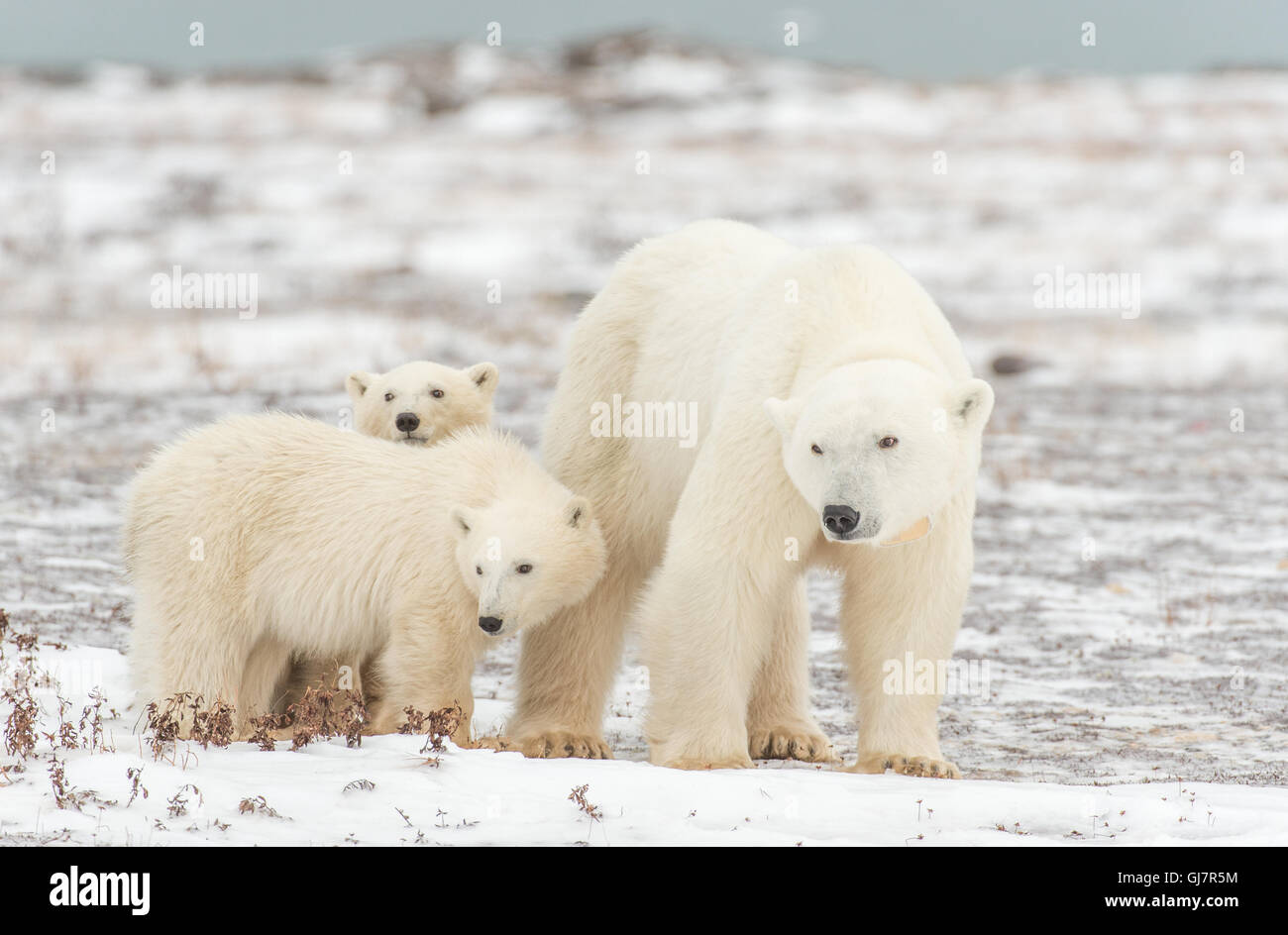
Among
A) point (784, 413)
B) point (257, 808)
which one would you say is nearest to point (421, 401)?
point (784, 413)

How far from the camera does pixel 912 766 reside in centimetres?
484

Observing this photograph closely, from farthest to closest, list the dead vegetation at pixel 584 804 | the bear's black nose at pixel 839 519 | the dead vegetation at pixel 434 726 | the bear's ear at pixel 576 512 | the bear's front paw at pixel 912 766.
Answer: the bear's ear at pixel 576 512 → the bear's front paw at pixel 912 766 → the dead vegetation at pixel 434 726 → the bear's black nose at pixel 839 519 → the dead vegetation at pixel 584 804

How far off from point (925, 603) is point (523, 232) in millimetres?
20619

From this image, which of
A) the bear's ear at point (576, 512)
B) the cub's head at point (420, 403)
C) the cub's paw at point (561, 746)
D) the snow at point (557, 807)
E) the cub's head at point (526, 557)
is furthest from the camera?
the cub's head at point (420, 403)

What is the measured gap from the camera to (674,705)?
4.92m

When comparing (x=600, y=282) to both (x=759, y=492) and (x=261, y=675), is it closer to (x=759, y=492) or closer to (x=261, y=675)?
(x=261, y=675)

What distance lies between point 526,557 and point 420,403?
1.41 m

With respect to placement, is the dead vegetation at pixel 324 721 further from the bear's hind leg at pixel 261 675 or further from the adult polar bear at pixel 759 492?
the adult polar bear at pixel 759 492

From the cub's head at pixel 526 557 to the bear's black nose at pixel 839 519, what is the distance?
131 centimetres

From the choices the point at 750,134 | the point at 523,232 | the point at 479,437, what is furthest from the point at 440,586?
the point at 750,134

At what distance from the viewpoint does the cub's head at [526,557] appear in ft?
16.7

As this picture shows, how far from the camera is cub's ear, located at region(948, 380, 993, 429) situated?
4.38 metres

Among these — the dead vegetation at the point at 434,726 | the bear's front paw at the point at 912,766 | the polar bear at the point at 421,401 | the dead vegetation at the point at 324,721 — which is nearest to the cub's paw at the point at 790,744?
the bear's front paw at the point at 912,766

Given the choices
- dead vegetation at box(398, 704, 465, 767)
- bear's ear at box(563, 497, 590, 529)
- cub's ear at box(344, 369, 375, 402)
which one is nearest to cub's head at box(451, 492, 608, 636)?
bear's ear at box(563, 497, 590, 529)
